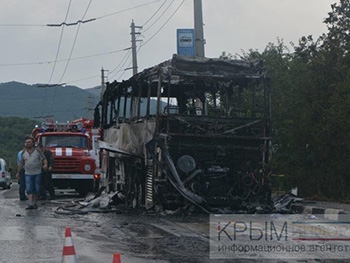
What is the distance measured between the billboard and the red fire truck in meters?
4.12

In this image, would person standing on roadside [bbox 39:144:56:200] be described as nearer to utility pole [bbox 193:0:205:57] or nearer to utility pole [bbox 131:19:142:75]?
utility pole [bbox 193:0:205:57]

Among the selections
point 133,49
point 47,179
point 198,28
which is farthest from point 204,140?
point 133,49

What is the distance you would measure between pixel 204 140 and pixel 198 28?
10.00m

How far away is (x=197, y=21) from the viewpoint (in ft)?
79.8

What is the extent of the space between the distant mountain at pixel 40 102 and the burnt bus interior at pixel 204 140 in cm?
11977

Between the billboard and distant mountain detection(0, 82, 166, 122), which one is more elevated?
distant mountain detection(0, 82, 166, 122)

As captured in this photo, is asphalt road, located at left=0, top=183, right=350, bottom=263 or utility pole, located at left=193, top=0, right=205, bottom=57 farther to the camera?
utility pole, located at left=193, top=0, right=205, bottom=57

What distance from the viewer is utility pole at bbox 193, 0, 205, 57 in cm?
2408

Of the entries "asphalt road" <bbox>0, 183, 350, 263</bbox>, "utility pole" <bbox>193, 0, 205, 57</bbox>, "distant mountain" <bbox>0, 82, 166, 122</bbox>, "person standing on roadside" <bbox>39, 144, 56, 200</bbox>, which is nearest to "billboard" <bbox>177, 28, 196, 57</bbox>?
"utility pole" <bbox>193, 0, 205, 57</bbox>

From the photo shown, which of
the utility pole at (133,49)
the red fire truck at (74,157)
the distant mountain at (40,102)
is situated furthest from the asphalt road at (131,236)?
the distant mountain at (40,102)

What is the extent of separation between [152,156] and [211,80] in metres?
2.15

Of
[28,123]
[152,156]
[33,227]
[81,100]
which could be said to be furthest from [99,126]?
[81,100]

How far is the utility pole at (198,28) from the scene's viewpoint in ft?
79.0

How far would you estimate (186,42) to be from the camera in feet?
81.3
